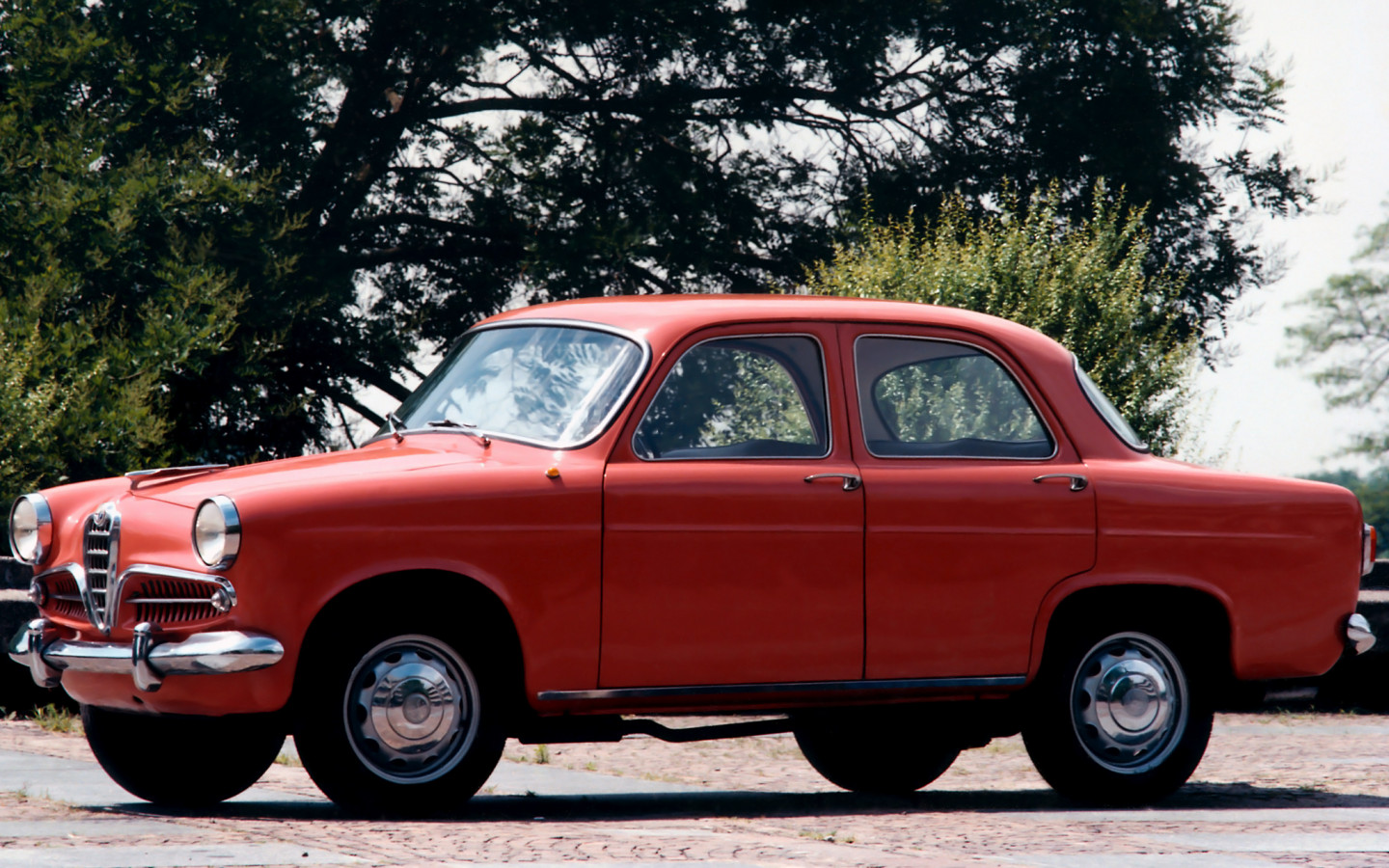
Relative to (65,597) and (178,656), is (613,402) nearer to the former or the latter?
(178,656)

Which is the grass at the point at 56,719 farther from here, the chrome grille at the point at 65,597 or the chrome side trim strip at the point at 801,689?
the chrome side trim strip at the point at 801,689

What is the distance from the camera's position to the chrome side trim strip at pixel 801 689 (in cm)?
587

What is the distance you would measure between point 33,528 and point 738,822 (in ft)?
9.22

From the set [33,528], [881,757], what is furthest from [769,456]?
[33,528]

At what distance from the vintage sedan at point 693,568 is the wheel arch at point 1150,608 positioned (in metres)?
0.01

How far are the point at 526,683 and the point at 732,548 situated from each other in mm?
864

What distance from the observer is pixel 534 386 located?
6.32 metres

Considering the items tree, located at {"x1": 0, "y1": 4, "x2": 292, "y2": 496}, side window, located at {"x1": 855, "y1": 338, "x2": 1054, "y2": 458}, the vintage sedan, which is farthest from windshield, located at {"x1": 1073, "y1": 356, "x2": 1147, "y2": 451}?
tree, located at {"x1": 0, "y1": 4, "x2": 292, "y2": 496}

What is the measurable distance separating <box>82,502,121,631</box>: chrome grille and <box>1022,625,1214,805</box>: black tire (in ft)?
11.3

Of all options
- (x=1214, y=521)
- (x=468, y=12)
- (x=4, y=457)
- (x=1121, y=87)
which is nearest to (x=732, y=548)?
(x=1214, y=521)

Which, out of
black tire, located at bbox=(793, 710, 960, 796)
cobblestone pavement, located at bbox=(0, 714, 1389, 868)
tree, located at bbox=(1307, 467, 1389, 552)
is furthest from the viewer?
tree, located at bbox=(1307, 467, 1389, 552)

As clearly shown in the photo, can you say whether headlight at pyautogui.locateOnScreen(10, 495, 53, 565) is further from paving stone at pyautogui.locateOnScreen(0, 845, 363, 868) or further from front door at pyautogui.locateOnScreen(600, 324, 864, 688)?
front door at pyautogui.locateOnScreen(600, 324, 864, 688)

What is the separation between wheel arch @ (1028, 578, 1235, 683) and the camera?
21.4ft

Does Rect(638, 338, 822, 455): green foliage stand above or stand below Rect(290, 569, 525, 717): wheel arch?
above
